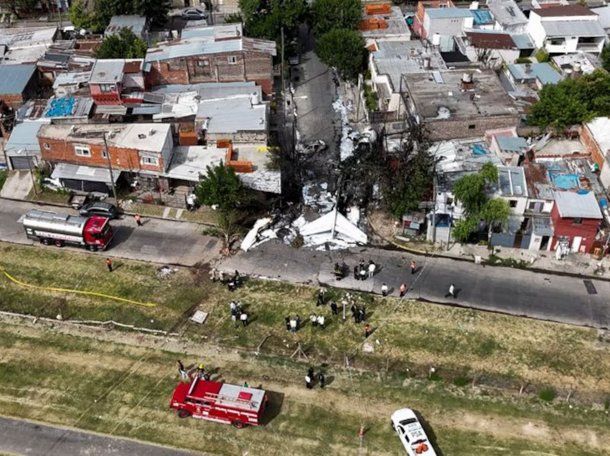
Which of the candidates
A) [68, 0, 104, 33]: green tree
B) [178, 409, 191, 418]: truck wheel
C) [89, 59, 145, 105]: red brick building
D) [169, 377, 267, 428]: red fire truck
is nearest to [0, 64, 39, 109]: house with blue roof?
[89, 59, 145, 105]: red brick building

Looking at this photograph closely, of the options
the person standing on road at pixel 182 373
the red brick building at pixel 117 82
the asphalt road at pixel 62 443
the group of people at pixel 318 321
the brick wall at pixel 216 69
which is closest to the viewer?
the asphalt road at pixel 62 443

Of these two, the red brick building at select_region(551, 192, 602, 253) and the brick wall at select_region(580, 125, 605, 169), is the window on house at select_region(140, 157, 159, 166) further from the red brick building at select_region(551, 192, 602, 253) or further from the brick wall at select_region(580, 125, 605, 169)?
the brick wall at select_region(580, 125, 605, 169)

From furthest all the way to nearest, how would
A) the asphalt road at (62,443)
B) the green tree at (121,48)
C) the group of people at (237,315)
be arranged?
the green tree at (121,48) → the group of people at (237,315) → the asphalt road at (62,443)

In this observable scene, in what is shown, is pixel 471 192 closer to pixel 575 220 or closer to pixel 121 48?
pixel 575 220

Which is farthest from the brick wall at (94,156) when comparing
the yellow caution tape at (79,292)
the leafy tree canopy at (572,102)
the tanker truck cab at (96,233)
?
the leafy tree canopy at (572,102)

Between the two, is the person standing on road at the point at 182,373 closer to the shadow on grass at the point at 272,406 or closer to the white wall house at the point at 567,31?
the shadow on grass at the point at 272,406

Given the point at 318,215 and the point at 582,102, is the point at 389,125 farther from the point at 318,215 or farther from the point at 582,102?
the point at 582,102
